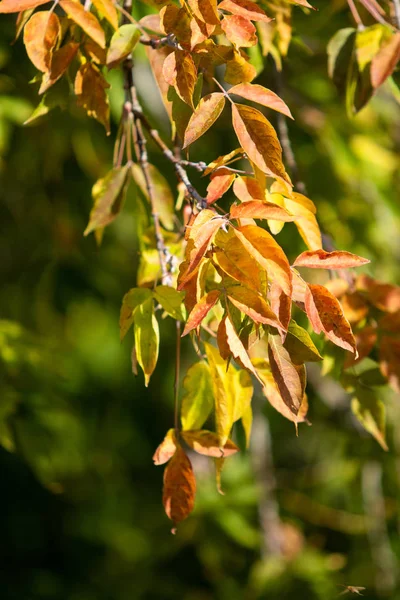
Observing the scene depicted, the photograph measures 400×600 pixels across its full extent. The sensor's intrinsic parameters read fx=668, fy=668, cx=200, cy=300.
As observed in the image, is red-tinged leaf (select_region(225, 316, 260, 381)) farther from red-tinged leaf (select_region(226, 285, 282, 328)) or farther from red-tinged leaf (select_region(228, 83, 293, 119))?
red-tinged leaf (select_region(228, 83, 293, 119))

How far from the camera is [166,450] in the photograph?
764 millimetres

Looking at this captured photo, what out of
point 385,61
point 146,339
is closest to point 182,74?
point 146,339

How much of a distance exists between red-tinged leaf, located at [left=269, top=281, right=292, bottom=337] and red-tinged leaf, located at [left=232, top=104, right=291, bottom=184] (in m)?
0.12

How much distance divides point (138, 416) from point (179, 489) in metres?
1.71

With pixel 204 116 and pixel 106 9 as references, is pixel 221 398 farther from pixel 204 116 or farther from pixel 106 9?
pixel 106 9

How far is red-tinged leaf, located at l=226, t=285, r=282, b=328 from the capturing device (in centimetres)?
58

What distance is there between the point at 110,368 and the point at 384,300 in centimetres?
163

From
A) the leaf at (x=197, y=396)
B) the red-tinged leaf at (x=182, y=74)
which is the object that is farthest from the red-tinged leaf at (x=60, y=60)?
the leaf at (x=197, y=396)

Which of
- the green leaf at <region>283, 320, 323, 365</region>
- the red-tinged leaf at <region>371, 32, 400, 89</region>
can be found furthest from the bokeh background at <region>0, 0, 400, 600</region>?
the green leaf at <region>283, 320, 323, 365</region>

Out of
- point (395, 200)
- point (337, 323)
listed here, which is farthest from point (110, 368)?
point (337, 323)

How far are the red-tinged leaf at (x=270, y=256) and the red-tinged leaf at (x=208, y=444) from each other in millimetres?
266

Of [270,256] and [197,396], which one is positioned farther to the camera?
[197,396]

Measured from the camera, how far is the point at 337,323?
2.17ft

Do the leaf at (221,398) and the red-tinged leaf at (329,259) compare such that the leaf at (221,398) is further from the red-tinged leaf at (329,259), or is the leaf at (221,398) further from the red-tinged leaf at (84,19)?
the red-tinged leaf at (84,19)
